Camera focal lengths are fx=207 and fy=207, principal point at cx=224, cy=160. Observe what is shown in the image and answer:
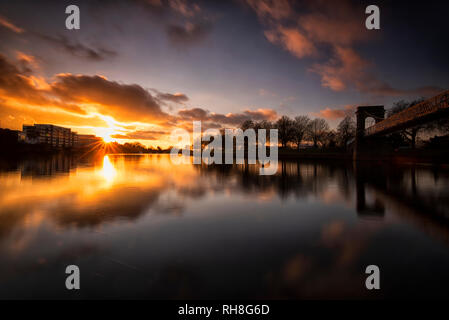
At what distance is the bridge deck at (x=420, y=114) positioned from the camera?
71.5ft

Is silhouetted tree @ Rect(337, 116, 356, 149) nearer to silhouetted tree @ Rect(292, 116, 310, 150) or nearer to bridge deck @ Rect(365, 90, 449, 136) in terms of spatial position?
silhouetted tree @ Rect(292, 116, 310, 150)

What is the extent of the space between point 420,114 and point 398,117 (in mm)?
7585

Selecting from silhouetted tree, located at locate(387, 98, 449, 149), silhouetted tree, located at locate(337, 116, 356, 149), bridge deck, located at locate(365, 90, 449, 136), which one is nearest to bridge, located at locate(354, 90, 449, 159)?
bridge deck, located at locate(365, 90, 449, 136)

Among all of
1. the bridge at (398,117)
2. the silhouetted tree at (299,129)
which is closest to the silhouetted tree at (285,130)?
the silhouetted tree at (299,129)

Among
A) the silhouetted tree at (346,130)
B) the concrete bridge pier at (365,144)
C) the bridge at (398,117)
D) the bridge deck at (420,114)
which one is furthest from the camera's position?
the silhouetted tree at (346,130)

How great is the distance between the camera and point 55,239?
209 inches

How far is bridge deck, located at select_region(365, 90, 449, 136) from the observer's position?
2180 centimetres

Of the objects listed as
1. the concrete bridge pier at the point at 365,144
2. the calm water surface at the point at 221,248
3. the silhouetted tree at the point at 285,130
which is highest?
the silhouetted tree at the point at 285,130

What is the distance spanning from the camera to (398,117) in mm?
32781

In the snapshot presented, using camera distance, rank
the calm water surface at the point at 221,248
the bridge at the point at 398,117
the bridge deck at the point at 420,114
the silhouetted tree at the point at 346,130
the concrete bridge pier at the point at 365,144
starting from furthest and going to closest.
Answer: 1. the silhouetted tree at the point at 346,130
2. the concrete bridge pier at the point at 365,144
3. the bridge at the point at 398,117
4. the bridge deck at the point at 420,114
5. the calm water surface at the point at 221,248

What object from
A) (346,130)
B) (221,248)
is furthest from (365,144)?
(221,248)

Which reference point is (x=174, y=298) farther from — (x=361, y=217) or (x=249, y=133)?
(x=249, y=133)

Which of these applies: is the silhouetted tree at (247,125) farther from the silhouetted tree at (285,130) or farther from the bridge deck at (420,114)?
the bridge deck at (420,114)
